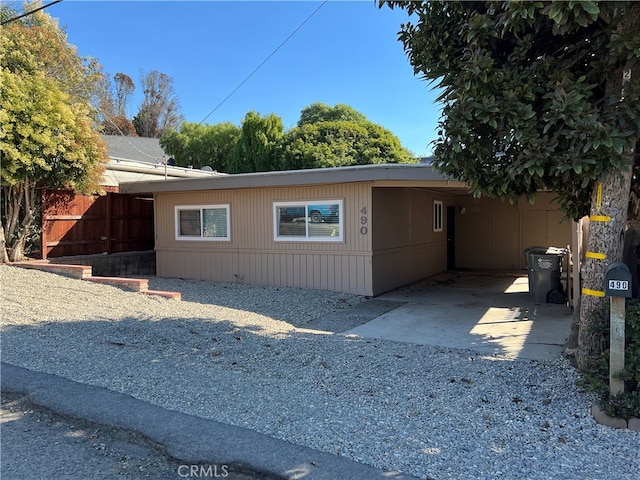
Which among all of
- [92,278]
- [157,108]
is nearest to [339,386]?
[92,278]

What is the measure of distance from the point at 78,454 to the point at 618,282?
4233 millimetres

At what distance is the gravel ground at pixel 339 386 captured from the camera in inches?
130

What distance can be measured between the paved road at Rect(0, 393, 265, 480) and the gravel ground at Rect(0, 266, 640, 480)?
61 centimetres

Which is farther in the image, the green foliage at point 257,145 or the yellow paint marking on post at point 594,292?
the green foliage at point 257,145

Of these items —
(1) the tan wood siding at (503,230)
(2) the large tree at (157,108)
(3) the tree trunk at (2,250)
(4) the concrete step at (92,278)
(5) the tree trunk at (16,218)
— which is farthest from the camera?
(2) the large tree at (157,108)

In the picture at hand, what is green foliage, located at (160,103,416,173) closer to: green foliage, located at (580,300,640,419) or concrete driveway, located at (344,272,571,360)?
concrete driveway, located at (344,272,571,360)

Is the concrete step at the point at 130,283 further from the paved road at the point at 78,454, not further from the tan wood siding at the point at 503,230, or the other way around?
the tan wood siding at the point at 503,230

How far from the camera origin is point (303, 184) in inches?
402

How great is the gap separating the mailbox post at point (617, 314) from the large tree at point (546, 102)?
1.45 ft

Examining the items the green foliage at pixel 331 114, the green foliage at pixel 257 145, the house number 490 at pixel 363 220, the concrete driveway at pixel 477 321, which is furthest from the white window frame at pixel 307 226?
the green foliage at pixel 331 114

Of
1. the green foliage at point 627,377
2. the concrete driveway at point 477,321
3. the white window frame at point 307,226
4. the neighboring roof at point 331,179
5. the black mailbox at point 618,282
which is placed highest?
the neighboring roof at point 331,179

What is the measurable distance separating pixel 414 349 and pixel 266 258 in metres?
5.82

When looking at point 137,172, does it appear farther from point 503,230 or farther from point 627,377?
point 627,377

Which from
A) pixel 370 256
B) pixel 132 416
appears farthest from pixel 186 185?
pixel 132 416
